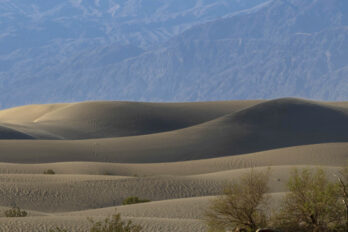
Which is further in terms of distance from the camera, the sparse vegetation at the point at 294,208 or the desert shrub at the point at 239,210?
the desert shrub at the point at 239,210

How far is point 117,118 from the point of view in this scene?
86312mm

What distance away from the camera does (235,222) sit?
16.1 metres

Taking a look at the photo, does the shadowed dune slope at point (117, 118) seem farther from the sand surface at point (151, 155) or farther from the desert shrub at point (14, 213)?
the desert shrub at point (14, 213)

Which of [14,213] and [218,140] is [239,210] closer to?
[14,213]

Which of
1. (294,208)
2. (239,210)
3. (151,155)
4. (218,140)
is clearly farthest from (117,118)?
(294,208)

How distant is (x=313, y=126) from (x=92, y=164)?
123ft

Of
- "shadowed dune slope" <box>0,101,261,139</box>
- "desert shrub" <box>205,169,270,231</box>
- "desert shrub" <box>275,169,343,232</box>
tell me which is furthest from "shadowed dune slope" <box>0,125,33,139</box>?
"desert shrub" <box>275,169,343,232</box>

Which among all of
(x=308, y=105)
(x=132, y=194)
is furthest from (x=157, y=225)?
(x=308, y=105)

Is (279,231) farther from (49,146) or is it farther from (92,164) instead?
(49,146)

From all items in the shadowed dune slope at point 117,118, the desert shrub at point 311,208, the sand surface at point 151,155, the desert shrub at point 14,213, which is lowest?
the desert shrub at point 311,208

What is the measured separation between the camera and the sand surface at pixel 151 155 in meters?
26.1

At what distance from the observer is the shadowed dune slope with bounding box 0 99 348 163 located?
57.2m

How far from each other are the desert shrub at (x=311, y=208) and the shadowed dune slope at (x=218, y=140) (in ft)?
127

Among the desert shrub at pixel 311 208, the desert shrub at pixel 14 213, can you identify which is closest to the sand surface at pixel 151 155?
the desert shrub at pixel 14 213
